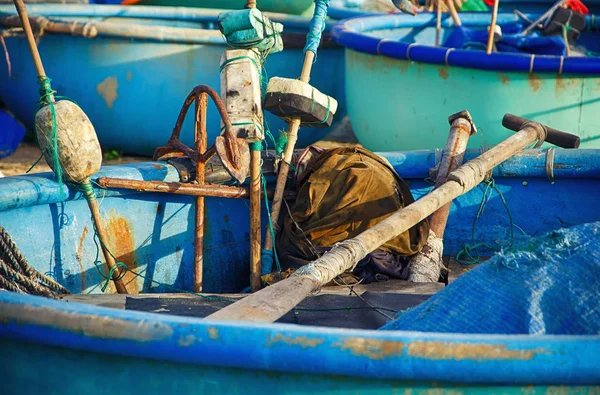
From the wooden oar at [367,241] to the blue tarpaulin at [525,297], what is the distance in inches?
14.5

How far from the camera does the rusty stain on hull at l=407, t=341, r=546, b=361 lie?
179 centimetres

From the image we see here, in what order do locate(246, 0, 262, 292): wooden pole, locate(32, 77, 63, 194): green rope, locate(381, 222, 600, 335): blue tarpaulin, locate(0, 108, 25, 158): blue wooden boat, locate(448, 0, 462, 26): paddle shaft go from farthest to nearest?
locate(448, 0, 462, 26): paddle shaft
locate(0, 108, 25, 158): blue wooden boat
locate(246, 0, 262, 292): wooden pole
locate(32, 77, 63, 194): green rope
locate(381, 222, 600, 335): blue tarpaulin

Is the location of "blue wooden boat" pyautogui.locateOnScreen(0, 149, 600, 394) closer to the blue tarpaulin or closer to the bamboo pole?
the blue tarpaulin

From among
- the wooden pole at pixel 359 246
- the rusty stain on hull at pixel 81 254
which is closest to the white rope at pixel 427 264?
the wooden pole at pixel 359 246

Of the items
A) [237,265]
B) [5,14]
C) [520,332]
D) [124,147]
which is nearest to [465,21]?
[124,147]

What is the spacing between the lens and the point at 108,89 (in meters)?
5.94

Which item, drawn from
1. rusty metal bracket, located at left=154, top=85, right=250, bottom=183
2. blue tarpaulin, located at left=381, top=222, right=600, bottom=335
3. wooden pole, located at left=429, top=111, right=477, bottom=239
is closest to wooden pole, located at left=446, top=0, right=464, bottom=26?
wooden pole, located at left=429, top=111, right=477, bottom=239

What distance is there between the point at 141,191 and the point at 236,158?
1.48ft

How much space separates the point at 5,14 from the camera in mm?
5840

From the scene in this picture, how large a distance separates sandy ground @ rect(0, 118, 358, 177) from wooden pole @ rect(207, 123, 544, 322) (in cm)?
282

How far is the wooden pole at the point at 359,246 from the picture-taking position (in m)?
2.26

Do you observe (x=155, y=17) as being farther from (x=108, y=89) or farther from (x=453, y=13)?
(x=453, y=13)

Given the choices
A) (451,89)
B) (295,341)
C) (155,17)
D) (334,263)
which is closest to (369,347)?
(295,341)

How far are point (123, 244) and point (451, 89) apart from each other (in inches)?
101
